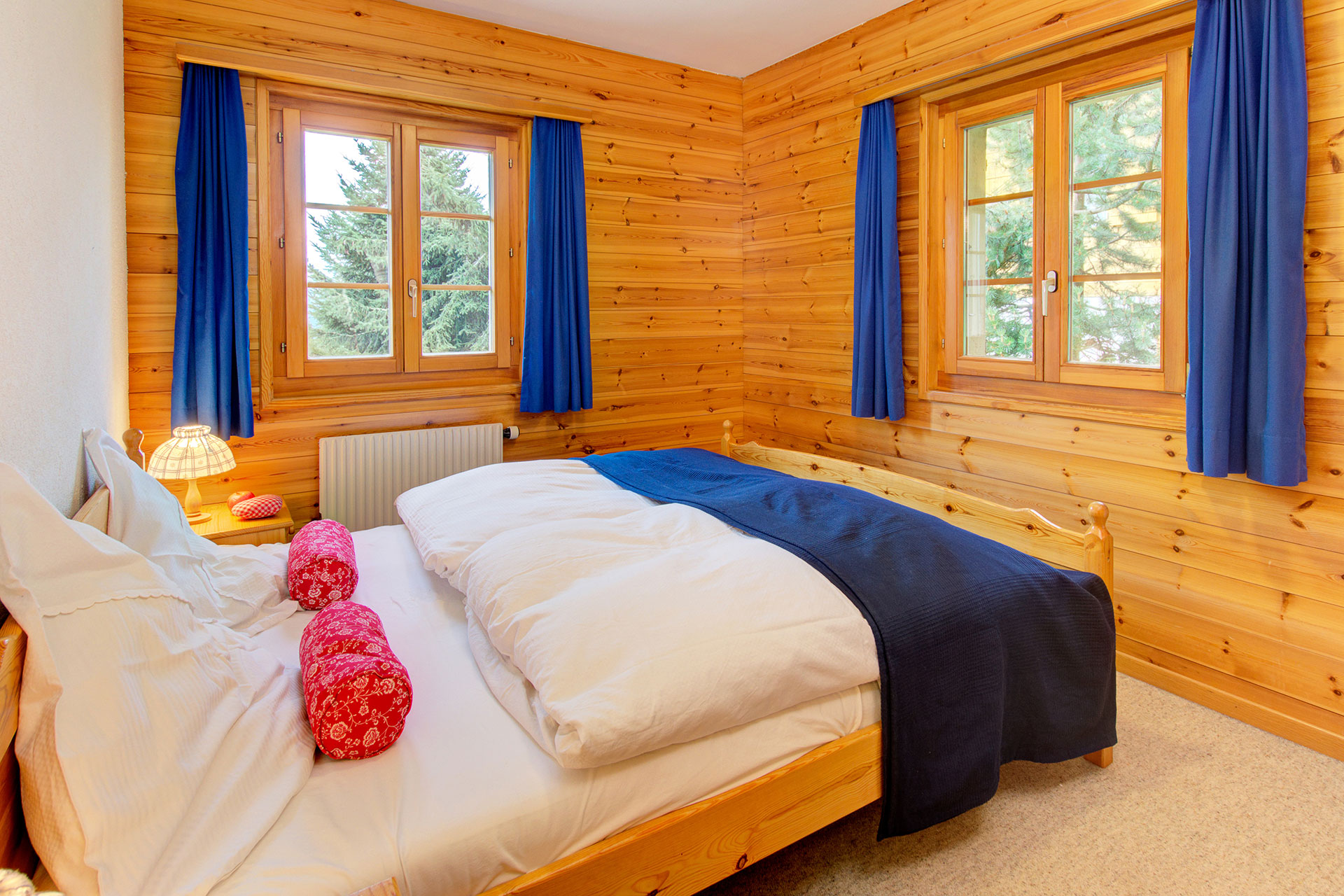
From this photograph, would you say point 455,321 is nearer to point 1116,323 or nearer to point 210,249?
point 210,249

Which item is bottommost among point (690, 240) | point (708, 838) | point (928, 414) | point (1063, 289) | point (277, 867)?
point (708, 838)

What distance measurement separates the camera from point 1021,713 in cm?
182

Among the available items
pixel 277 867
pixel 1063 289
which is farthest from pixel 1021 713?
pixel 1063 289

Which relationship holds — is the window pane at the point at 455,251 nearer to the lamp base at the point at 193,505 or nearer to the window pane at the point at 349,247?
the window pane at the point at 349,247

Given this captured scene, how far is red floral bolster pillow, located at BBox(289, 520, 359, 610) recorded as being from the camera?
193cm

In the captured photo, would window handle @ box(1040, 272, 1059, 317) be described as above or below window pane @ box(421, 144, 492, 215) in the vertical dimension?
below

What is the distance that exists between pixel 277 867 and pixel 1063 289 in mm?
2994

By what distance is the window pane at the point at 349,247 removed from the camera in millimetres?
3244

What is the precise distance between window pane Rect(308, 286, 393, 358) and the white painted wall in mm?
754

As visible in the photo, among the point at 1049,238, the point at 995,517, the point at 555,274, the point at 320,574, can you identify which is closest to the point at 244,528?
the point at 320,574

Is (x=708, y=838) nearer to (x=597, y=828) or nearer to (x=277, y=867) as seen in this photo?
(x=597, y=828)

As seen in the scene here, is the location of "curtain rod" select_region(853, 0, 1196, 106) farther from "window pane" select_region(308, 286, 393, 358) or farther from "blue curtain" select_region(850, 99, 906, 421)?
"window pane" select_region(308, 286, 393, 358)

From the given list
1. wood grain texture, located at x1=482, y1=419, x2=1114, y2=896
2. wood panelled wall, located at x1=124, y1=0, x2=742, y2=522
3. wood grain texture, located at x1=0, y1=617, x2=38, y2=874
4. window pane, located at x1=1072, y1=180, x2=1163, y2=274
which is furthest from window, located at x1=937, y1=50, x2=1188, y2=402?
wood grain texture, located at x1=0, y1=617, x2=38, y2=874

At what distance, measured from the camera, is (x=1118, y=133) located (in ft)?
8.88
